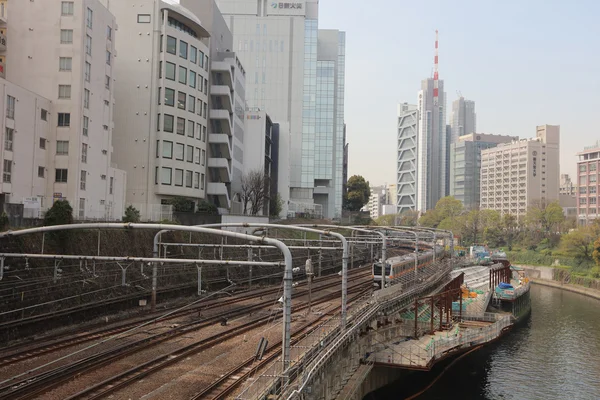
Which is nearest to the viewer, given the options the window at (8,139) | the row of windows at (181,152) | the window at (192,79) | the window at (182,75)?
the window at (8,139)

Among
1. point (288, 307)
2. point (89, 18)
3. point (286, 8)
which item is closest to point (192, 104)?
point (89, 18)

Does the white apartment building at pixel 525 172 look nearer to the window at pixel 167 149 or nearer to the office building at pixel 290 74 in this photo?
the office building at pixel 290 74

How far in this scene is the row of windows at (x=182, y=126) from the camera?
50.9 metres

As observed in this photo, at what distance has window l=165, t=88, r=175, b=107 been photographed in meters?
51.0

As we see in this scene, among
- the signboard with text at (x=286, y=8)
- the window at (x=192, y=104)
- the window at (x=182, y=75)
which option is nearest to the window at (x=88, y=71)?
the window at (x=182, y=75)

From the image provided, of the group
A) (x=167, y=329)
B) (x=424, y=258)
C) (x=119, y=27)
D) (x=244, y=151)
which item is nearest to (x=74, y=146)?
(x=119, y=27)

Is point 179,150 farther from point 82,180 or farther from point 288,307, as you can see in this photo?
point 288,307

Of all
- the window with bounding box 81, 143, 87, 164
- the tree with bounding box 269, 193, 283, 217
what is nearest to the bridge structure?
the window with bounding box 81, 143, 87, 164

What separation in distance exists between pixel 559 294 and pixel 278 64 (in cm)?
6563

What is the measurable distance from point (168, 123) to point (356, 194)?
252 feet

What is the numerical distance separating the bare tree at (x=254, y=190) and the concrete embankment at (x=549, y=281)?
45.2m

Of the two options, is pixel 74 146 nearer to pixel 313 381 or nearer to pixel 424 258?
pixel 313 381

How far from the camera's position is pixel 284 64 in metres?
107

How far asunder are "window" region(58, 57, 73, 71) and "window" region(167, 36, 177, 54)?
1331cm
